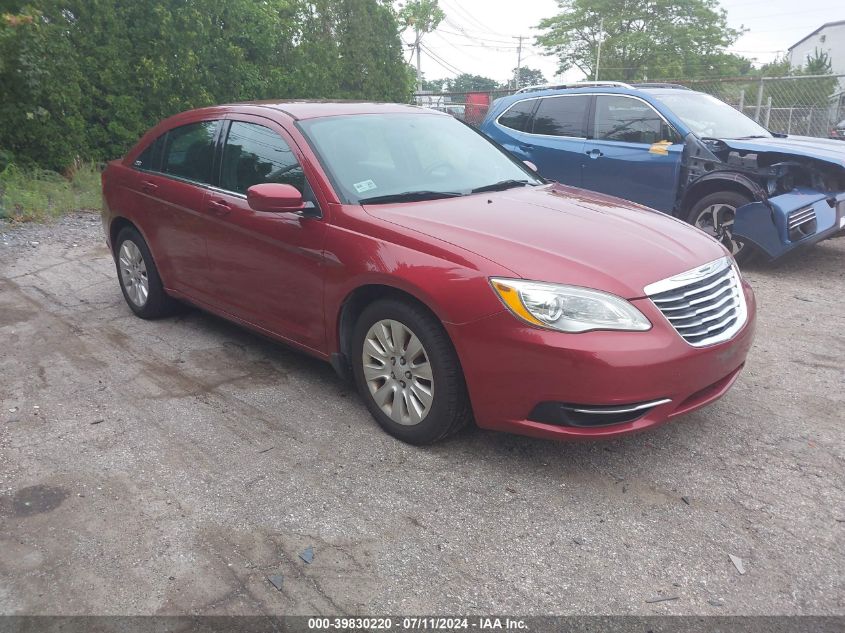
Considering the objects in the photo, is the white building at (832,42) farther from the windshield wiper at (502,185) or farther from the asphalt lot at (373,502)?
the asphalt lot at (373,502)

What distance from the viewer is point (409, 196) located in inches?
157

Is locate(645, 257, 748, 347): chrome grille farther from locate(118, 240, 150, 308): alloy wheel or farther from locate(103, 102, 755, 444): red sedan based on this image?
locate(118, 240, 150, 308): alloy wheel

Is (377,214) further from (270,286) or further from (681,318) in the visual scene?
(681,318)

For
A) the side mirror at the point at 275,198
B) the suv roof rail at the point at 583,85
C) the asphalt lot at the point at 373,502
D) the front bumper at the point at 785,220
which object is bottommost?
the asphalt lot at the point at 373,502

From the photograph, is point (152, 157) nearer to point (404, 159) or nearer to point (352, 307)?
point (404, 159)

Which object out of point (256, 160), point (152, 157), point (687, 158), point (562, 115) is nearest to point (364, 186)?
point (256, 160)

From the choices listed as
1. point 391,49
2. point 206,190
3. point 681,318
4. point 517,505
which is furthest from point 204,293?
point 391,49

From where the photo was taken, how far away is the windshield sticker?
3.95m

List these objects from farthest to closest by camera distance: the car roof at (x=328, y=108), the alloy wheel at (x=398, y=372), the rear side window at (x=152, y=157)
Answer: the rear side window at (x=152, y=157) → the car roof at (x=328, y=108) → the alloy wheel at (x=398, y=372)

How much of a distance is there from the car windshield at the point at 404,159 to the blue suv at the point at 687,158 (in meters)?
3.11

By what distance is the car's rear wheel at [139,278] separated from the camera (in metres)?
5.48

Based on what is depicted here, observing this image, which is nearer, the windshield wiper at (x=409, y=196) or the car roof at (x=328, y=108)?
the windshield wiper at (x=409, y=196)

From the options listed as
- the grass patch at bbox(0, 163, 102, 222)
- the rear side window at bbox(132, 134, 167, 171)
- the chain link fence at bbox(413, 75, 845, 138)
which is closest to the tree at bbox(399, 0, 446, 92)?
the chain link fence at bbox(413, 75, 845, 138)

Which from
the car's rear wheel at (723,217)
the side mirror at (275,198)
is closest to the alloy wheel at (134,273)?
the side mirror at (275,198)
